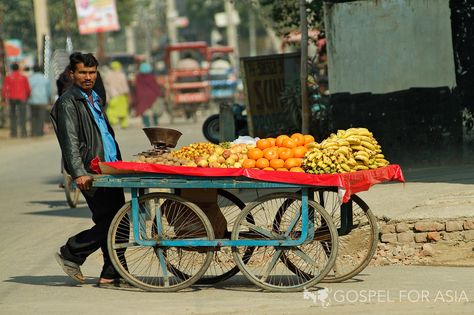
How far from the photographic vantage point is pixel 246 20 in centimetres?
9419

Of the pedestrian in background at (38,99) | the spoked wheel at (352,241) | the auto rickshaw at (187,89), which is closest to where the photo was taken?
the spoked wheel at (352,241)

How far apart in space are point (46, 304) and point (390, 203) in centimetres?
415

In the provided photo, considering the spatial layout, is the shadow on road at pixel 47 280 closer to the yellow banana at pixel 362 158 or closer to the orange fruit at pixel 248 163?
the orange fruit at pixel 248 163

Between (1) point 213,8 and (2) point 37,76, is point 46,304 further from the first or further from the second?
(1) point 213,8

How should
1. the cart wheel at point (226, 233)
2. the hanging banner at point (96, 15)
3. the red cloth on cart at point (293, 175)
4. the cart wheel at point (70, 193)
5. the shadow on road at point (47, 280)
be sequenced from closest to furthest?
the red cloth on cart at point (293, 175) < the cart wheel at point (226, 233) < the shadow on road at point (47, 280) < the cart wheel at point (70, 193) < the hanging banner at point (96, 15)

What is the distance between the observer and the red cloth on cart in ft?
28.1

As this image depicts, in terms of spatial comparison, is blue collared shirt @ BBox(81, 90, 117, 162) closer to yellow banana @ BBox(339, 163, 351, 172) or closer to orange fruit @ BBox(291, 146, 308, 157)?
orange fruit @ BBox(291, 146, 308, 157)

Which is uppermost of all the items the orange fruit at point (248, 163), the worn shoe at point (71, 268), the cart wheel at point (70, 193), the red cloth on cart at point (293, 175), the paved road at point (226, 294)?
the orange fruit at point (248, 163)

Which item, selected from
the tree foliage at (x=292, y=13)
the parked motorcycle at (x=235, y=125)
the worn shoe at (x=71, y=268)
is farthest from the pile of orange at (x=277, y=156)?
the tree foliage at (x=292, y=13)

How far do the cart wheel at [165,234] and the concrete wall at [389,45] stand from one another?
21.2 feet

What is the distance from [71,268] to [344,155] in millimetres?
2281

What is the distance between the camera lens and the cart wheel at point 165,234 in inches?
356

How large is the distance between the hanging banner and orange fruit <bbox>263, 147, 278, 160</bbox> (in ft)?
104

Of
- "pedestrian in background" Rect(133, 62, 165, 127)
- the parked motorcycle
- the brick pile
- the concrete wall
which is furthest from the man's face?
"pedestrian in background" Rect(133, 62, 165, 127)
